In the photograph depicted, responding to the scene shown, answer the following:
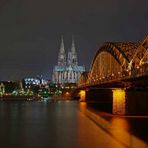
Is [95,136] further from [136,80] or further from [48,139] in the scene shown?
[136,80]

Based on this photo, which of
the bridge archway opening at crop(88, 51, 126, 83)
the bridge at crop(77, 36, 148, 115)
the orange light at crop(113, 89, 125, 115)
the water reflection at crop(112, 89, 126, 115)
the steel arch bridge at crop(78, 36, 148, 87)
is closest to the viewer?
the bridge at crop(77, 36, 148, 115)

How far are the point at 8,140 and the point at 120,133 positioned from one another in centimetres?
1077

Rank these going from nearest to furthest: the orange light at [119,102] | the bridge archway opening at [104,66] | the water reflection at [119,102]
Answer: the water reflection at [119,102], the orange light at [119,102], the bridge archway opening at [104,66]

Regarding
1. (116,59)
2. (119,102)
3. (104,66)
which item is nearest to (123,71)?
(119,102)

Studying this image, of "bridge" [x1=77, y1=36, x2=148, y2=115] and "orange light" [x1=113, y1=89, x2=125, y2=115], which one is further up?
"bridge" [x1=77, y1=36, x2=148, y2=115]

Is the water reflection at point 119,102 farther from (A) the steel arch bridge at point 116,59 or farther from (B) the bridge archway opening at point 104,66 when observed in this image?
(B) the bridge archway opening at point 104,66

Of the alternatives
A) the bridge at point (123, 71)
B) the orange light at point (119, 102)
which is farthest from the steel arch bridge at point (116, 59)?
the orange light at point (119, 102)

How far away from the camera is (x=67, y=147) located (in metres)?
38.2

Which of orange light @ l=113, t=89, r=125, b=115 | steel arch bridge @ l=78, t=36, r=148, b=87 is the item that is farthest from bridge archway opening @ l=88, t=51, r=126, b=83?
orange light @ l=113, t=89, r=125, b=115

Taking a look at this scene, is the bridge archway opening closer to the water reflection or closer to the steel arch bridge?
the steel arch bridge

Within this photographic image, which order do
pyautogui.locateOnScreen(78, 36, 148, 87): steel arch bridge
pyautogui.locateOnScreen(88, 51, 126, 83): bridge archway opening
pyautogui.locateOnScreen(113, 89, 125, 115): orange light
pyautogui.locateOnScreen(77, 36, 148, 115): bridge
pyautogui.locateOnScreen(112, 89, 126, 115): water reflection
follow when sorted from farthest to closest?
pyautogui.locateOnScreen(88, 51, 126, 83): bridge archway opening, pyautogui.locateOnScreen(78, 36, 148, 87): steel arch bridge, pyautogui.locateOnScreen(113, 89, 125, 115): orange light, pyautogui.locateOnScreen(112, 89, 126, 115): water reflection, pyautogui.locateOnScreen(77, 36, 148, 115): bridge

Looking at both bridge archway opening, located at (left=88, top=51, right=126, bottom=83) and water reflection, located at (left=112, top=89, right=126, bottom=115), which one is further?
bridge archway opening, located at (left=88, top=51, right=126, bottom=83)

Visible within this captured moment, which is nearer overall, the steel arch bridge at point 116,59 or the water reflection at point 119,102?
the water reflection at point 119,102

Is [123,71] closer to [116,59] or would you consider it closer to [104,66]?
[116,59]
